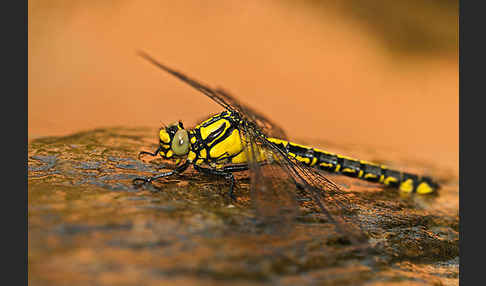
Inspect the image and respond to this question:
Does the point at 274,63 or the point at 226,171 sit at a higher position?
the point at 274,63

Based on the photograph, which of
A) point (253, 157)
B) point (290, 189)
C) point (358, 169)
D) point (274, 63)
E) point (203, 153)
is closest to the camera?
point (290, 189)

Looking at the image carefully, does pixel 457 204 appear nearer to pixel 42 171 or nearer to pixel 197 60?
pixel 42 171

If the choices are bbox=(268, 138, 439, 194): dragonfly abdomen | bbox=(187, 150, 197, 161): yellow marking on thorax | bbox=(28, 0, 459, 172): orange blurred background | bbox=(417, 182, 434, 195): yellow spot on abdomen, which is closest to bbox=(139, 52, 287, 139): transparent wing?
bbox=(268, 138, 439, 194): dragonfly abdomen

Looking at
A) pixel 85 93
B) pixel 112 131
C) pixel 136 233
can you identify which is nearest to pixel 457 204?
pixel 136 233

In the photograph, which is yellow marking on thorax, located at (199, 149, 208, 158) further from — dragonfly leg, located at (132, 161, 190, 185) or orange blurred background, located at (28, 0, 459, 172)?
orange blurred background, located at (28, 0, 459, 172)

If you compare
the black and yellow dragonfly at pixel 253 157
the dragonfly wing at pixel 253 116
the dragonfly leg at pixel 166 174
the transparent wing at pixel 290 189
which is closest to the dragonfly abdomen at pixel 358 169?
the black and yellow dragonfly at pixel 253 157

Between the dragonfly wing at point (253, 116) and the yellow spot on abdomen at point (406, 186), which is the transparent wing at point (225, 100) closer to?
the dragonfly wing at point (253, 116)

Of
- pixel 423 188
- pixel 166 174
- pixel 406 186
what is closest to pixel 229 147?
pixel 166 174

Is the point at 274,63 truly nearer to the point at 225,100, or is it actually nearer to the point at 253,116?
the point at 253,116
